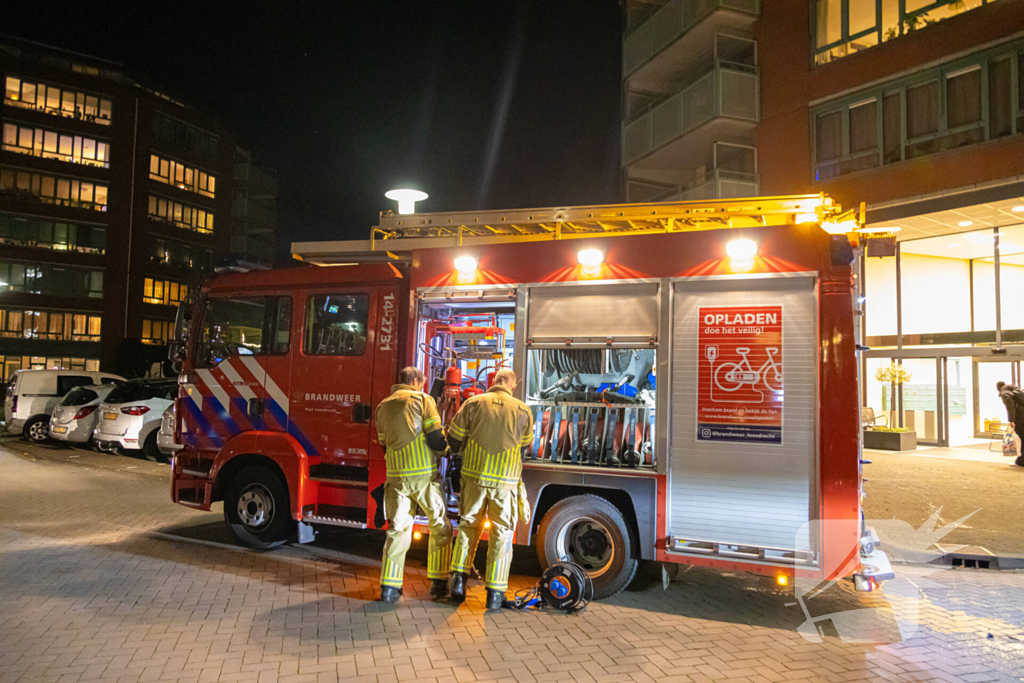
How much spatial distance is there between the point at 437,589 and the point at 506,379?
170cm

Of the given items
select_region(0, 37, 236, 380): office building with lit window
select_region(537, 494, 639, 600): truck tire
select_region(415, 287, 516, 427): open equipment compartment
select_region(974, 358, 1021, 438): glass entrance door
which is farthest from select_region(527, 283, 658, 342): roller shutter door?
select_region(0, 37, 236, 380): office building with lit window

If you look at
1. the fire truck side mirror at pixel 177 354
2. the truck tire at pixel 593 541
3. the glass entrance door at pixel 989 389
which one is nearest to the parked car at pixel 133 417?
the fire truck side mirror at pixel 177 354

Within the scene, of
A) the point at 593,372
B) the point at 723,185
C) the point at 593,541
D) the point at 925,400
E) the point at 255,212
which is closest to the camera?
the point at 593,541

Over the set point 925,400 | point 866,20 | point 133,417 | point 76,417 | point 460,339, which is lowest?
point 76,417

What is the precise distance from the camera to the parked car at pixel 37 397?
16375 millimetres

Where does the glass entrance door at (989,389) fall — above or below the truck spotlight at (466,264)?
below

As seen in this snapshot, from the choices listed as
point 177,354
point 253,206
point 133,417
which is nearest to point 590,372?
point 177,354

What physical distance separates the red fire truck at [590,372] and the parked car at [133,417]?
23.8ft

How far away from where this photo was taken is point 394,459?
528 cm

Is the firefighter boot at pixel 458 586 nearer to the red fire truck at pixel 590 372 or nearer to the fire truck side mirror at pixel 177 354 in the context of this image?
the red fire truck at pixel 590 372

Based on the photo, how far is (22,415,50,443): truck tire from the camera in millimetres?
16438

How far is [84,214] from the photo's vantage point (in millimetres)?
37344

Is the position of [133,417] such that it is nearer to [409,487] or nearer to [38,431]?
[38,431]

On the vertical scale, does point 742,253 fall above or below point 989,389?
above
